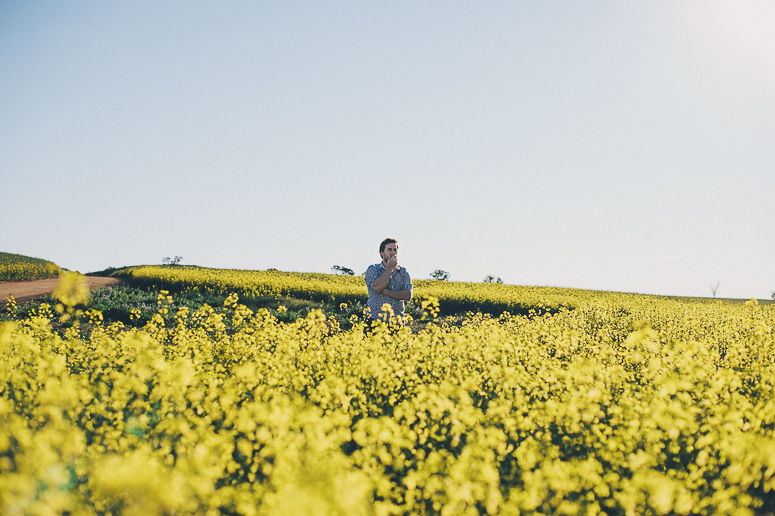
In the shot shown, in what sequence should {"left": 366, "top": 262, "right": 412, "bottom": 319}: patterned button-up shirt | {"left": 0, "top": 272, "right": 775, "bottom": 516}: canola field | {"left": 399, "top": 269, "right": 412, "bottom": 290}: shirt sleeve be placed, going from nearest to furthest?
{"left": 0, "top": 272, "right": 775, "bottom": 516}: canola field → {"left": 366, "top": 262, "right": 412, "bottom": 319}: patterned button-up shirt → {"left": 399, "top": 269, "right": 412, "bottom": 290}: shirt sleeve

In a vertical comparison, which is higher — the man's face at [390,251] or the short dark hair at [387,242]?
Result: the short dark hair at [387,242]

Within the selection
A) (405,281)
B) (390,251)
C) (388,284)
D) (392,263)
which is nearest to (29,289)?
(388,284)

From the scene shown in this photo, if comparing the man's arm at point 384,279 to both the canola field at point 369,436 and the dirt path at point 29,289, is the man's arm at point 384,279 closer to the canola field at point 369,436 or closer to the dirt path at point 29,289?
the canola field at point 369,436

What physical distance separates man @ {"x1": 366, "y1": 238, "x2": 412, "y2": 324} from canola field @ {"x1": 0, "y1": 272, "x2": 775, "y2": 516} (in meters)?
0.89

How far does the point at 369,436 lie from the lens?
3352 millimetres

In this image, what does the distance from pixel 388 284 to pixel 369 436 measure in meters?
3.61

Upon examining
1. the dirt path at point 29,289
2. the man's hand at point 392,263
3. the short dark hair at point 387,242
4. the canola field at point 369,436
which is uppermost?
the short dark hair at point 387,242

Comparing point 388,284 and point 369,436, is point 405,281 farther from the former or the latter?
point 369,436

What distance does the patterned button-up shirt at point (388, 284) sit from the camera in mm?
6754

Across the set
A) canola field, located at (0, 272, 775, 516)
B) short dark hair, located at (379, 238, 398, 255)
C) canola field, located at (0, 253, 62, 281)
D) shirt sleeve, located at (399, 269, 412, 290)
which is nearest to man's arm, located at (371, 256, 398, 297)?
short dark hair, located at (379, 238, 398, 255)

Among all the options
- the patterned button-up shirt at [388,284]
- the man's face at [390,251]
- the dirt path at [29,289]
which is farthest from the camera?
the dirt path at [29,289]

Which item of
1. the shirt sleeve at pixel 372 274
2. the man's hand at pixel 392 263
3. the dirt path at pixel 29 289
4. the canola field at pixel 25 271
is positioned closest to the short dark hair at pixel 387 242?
the man's hand at pixel 392 263

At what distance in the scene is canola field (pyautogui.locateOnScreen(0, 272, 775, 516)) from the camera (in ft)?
7.52

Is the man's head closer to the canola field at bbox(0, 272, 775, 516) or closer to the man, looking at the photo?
the man
